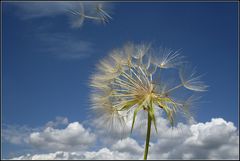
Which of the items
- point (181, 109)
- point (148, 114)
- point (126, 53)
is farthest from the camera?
point (126, 53)

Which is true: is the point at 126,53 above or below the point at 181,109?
above

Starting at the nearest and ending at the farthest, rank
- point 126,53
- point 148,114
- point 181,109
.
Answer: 1. point 148,114
2. point 181,109
3. point 126,53

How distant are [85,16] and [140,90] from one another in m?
3.06

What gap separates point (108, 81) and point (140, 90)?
1421 millimetres

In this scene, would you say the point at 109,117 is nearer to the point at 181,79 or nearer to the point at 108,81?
the point at 108,81

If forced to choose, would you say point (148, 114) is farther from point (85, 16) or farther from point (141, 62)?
point (85, 16)

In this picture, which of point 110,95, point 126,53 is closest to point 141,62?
point 126,53

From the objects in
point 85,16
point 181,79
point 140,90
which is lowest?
point 140,90

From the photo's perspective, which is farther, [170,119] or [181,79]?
[181,79]

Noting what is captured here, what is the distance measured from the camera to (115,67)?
14.5 meters

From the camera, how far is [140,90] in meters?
13.4

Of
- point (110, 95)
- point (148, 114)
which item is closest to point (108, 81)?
point (110, 95)

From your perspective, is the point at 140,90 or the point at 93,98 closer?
the point at 140,90

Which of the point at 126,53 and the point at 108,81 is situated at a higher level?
the point at 126,53
